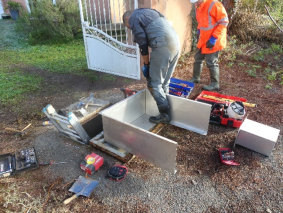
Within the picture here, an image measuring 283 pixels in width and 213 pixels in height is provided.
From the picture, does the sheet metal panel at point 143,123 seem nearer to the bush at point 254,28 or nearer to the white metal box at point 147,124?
the white metal box at point 147,124

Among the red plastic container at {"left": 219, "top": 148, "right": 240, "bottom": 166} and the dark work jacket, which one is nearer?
the red plastic container at {"left": 219, "top": 148, "right": 240, "bottom": 166}

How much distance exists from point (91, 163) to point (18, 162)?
97 cm

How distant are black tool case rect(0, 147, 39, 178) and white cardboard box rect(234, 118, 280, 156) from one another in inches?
108

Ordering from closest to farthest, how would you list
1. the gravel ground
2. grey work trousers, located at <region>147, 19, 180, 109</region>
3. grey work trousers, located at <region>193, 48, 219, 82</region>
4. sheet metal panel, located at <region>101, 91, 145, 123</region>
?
the gravel ground
grey work trousers, located at <region>147, 19, 180, 109</region>
sheet metal panel, located at <region>101, 91, 145, 123</region>
grey work trousers, located at <region>193, 48, 219, 82</region>

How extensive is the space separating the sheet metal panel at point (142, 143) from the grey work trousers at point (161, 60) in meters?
0.84

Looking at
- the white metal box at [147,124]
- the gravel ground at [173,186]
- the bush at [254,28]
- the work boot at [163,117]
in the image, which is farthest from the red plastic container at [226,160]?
the bush at [254,28]

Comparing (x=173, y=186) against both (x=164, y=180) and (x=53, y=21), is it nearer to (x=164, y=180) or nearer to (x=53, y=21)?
(x=164, y=180)

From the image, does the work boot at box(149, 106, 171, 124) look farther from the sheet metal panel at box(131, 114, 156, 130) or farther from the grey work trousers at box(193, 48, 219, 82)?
the grey work trousers at box(193, 48, 219, 82)

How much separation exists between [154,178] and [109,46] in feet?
11.4

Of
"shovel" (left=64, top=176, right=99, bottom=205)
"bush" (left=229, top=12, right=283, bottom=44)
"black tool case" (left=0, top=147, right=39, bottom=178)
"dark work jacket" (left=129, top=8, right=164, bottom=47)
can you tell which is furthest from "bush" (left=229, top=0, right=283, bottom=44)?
"black tool case" (left=0, top=147, right=39, bottom=178)

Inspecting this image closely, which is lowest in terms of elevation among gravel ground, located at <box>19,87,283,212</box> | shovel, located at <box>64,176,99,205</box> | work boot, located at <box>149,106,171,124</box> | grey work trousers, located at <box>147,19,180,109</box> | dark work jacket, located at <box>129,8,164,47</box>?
gravel ground, located at <box>19,87,283,212</box>

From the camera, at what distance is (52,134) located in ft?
11.3

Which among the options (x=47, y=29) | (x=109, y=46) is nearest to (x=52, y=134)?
(x=109, y=46)

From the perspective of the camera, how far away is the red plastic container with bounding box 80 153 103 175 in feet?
8.87
